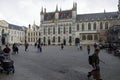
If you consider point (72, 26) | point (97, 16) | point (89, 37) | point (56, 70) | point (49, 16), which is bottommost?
point (56, 70)

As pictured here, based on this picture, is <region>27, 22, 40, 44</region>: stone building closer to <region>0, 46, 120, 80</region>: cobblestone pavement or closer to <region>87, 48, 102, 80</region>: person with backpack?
<region>0, 46, 120, 80</region>: cobblestone pavement

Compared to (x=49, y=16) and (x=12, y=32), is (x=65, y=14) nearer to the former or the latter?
(x=49, y=16)

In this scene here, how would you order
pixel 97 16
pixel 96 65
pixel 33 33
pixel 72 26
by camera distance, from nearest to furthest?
pixel 96 65
pixel 97 16
pixel 72 26
pixel 33 33

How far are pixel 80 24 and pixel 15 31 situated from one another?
42.0 meters

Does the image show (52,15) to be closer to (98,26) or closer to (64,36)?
(64,36)

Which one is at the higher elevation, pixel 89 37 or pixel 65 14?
pixel 65 14

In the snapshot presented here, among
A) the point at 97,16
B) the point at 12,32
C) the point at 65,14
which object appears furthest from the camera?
the point at 12,32

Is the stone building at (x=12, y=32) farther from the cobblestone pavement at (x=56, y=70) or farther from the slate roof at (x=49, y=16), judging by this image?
Answer: the cobblestone pavement at (x=56, y=70)

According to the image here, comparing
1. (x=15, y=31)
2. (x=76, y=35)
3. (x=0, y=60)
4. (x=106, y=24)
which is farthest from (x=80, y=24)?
(x=0, y=60)

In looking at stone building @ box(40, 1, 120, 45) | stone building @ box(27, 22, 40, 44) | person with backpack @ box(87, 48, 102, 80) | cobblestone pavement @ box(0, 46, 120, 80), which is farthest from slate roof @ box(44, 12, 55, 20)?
person with backpack @ box(87, 48, 102, 80)

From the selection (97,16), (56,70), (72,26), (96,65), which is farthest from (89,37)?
(96,65)

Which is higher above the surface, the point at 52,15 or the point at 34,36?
the point at 52,15

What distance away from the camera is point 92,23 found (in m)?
93.3

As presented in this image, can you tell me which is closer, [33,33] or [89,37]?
[89,37]
